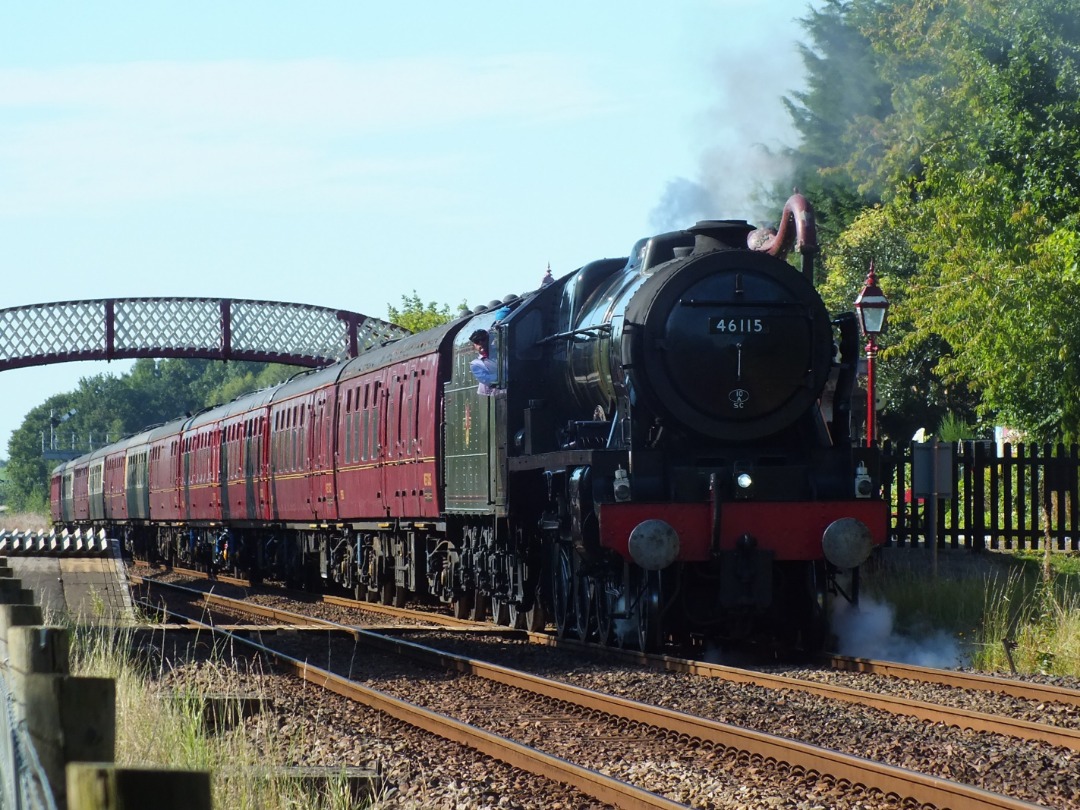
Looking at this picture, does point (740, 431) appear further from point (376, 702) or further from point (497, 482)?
point (376, 702)

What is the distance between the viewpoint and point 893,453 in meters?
20.3

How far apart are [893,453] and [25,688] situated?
58.9ft

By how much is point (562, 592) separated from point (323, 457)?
9.35 meters

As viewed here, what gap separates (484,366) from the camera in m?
14.2

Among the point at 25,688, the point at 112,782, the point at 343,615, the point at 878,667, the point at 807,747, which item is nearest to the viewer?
the point at 112,782

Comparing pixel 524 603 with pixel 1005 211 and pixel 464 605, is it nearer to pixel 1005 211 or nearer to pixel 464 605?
pixel 464 605

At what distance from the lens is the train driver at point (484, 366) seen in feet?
46.4

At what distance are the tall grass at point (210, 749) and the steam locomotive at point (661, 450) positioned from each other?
→ 3.84m

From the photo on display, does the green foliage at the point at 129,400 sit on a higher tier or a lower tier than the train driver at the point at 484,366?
higher

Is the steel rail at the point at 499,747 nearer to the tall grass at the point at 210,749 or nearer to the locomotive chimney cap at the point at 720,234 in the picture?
the tall grass at the point at 210,749

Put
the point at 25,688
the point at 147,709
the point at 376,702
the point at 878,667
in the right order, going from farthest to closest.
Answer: the point at 878,667 < the point at 376,702 < the point at 147,709 < the point at 25,688

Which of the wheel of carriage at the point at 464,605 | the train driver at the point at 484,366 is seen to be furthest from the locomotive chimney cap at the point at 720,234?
the wheel of carriage at the point at 464,605

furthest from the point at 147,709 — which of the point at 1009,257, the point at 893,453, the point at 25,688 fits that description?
the point at 1009,257

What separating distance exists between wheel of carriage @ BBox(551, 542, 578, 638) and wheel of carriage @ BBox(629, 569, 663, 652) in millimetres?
A: 1145
